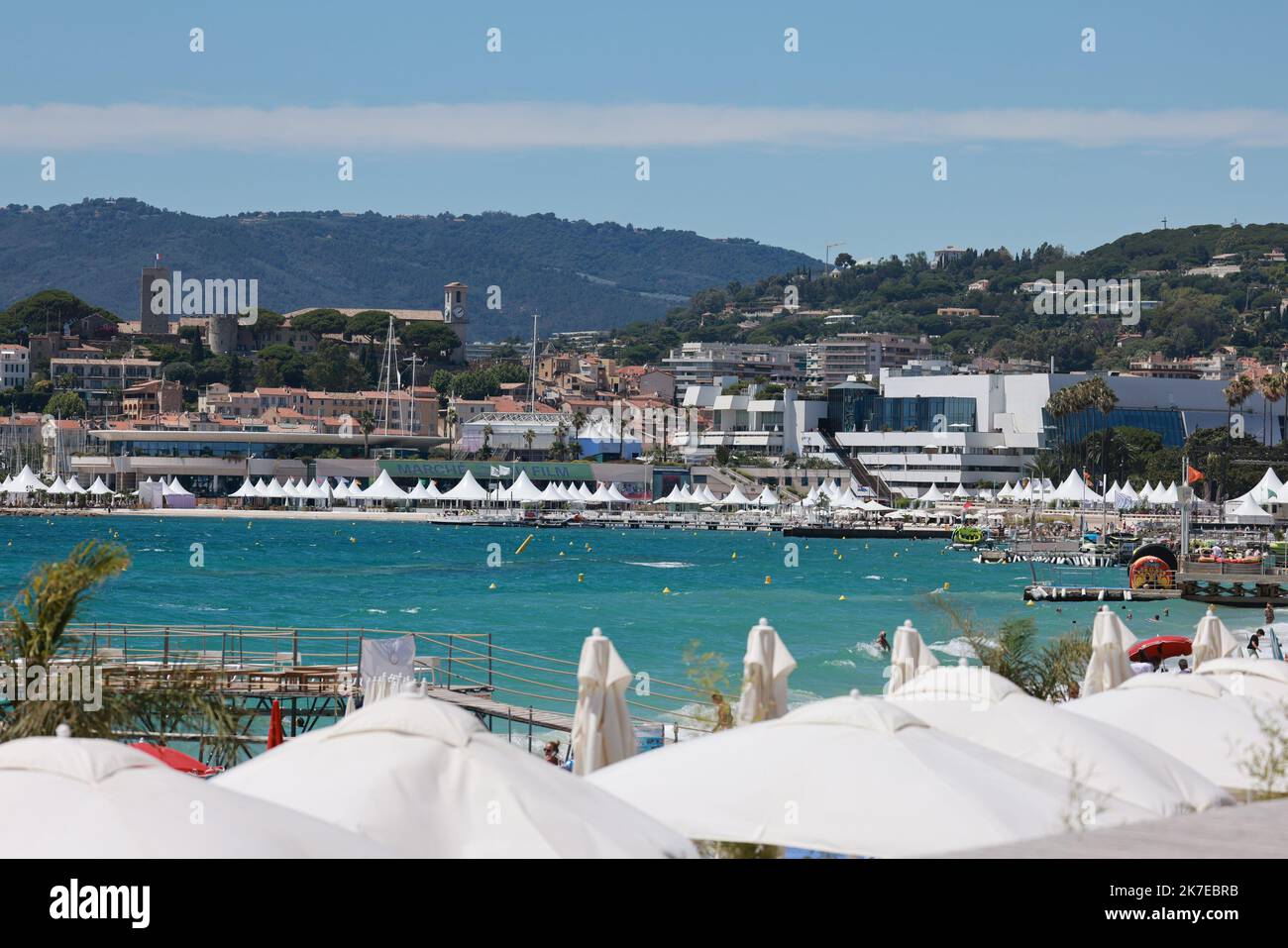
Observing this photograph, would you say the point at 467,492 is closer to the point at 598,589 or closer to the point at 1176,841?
the point at 598,589

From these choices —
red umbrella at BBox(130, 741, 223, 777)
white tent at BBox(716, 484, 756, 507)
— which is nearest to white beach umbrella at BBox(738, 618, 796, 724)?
red umbrella at BBox(130, 741, 223, 777)

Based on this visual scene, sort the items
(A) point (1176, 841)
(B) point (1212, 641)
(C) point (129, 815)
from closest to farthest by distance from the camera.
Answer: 1. (C) point (129, 815)
2. (A) point (1176, 841)
3. (B) point (1212, 641)

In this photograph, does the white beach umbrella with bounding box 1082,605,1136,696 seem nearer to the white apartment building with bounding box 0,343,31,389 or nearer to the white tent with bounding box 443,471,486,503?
the white tent with bounding box 443,471,486,503

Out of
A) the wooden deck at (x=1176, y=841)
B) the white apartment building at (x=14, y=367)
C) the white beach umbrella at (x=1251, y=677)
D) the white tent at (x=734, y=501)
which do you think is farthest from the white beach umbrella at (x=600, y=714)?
the white apartment building at (x=14, y=367)

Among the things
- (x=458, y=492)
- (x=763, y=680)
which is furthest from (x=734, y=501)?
(x=763, y=680)

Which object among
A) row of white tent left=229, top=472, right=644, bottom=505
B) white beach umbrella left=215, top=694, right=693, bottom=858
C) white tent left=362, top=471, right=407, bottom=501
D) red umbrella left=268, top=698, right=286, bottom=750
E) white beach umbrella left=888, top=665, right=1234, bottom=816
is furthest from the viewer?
white tent left=362, top=471, right=407, bottom=501
